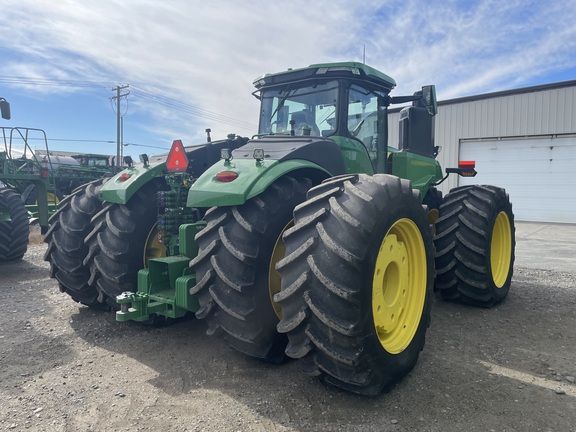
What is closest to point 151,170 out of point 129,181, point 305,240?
point 129,181

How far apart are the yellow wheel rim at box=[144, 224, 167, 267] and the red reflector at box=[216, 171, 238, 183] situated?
4.31 ft

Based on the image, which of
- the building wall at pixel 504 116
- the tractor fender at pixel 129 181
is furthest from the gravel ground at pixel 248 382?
the building wall at pixel 504 116

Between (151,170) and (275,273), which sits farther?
(151,170)

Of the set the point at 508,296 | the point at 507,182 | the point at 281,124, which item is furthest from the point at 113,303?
the point at 507,182

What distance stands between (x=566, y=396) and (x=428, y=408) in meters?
1.02

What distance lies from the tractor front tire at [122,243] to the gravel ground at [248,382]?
21.6 inches

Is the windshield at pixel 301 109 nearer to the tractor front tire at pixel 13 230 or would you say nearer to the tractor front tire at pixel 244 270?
the tractor front tire at pixel 244 270

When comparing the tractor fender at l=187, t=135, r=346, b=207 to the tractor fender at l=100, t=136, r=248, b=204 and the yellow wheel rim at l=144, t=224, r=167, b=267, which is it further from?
the yellow wheel rim at l=144, t=224, r=167, b=267

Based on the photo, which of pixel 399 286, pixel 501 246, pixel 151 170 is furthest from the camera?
pixel 501 246

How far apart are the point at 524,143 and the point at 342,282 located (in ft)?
59.6

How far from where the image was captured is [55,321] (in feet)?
14.9

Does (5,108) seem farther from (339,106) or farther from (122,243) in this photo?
(339,106)

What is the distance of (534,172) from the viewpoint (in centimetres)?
1742

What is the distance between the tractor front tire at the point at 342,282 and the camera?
2504mm
